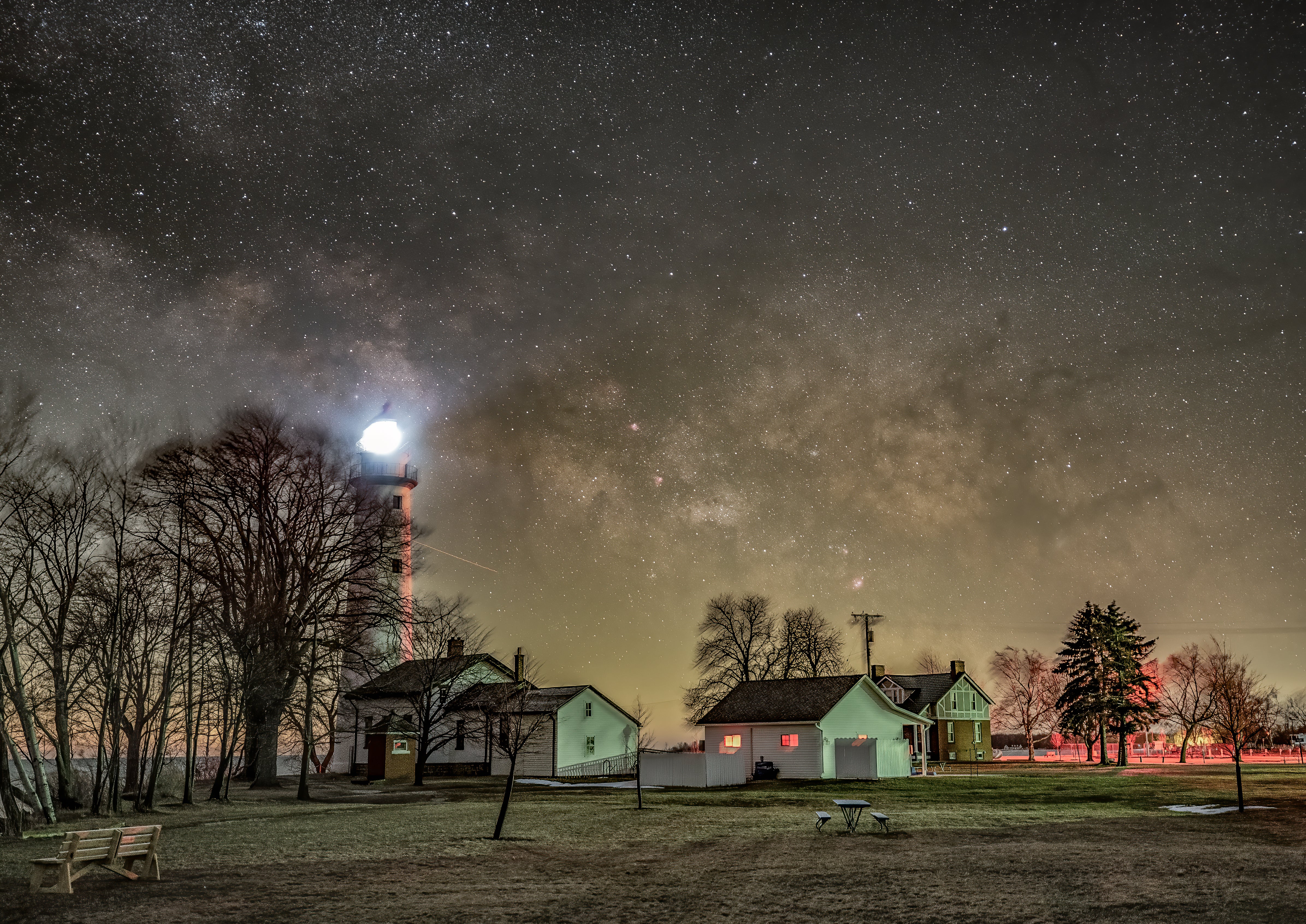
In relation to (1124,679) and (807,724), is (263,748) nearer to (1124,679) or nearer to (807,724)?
(807,724)

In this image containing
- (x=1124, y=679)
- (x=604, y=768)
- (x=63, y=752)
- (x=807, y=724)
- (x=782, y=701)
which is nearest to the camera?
(x=63, y=752)

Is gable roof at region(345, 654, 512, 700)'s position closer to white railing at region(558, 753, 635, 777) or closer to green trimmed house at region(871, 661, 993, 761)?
white railing at region(558, 753, 635, 777)

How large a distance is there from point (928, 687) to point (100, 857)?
72482 millimetres

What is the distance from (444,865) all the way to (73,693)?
17337 mm

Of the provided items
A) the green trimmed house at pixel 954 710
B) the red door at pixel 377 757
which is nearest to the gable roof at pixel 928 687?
the green trimmed house at pixel 954 710

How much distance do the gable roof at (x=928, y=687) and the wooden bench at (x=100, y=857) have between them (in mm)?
64976

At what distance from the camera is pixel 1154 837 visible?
779 inches

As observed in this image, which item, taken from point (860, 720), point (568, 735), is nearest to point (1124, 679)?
point (860, 720)

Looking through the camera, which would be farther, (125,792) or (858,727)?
(858,727)

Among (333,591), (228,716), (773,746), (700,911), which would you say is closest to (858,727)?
(773,746)

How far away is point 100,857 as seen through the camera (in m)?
13.7

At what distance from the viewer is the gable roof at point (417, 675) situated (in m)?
46.8

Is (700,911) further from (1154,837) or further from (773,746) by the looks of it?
(773,746)

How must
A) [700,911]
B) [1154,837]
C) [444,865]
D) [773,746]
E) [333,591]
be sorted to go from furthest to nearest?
1. [773,746]
2. [333,591]
3. [1154,837]
4. [444,865]
5. [700,911]
